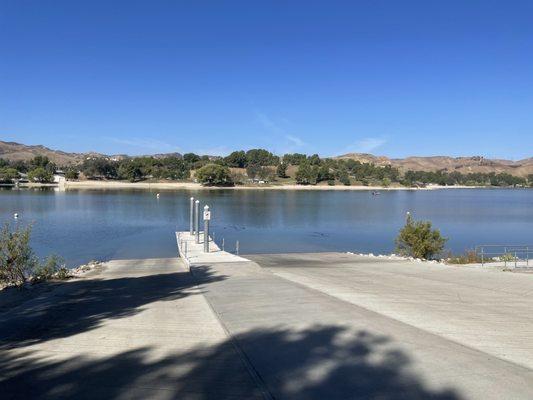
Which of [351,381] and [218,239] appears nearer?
[351,381]

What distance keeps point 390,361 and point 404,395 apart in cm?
103

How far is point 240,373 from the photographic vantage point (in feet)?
20.0

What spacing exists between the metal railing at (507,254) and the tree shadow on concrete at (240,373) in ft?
44.2

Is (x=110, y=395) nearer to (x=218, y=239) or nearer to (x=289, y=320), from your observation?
(x=289, y=320)

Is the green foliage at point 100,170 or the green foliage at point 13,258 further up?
the green foliage at point 100,170

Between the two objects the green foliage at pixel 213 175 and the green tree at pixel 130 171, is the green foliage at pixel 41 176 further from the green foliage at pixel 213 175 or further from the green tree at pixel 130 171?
the green foliage at pixel 213 175

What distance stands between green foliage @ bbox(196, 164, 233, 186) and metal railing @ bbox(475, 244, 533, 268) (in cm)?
12908

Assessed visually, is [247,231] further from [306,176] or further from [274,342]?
[306,176]

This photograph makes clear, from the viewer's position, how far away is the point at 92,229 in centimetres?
4666

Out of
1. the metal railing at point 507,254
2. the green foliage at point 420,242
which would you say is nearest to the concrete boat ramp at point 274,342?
the metal railing at point 507,254

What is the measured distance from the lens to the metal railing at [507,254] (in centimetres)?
1932

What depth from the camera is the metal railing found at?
761 inches

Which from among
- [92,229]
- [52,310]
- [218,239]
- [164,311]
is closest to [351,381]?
[164,311]

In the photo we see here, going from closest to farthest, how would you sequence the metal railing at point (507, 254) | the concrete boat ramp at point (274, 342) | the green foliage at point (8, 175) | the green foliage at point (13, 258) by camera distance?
the concrete boat ramp at point (274, 342) → the green foliage at point (13, 258) → the metal railing at point (507, 254) → the green foliage at point (8, 175)
